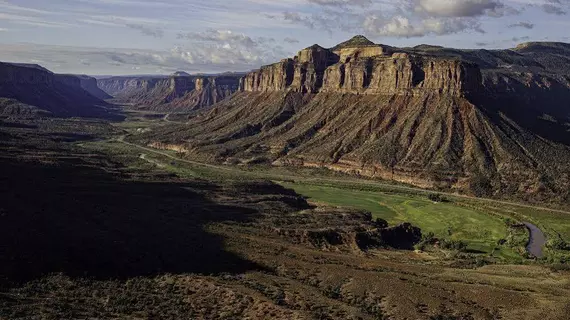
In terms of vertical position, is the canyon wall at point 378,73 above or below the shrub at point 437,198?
above

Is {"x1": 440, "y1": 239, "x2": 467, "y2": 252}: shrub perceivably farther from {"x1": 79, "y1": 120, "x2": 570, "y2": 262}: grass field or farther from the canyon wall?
the canyon wall

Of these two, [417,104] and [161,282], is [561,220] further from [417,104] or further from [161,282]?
[161,282]

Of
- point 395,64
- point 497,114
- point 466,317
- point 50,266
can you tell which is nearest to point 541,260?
point 466,317

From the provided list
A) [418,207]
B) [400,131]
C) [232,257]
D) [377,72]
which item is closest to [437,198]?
[418,207]

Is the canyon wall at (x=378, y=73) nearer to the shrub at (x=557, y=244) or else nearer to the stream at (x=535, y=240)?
the stream at (x=535, y=240)

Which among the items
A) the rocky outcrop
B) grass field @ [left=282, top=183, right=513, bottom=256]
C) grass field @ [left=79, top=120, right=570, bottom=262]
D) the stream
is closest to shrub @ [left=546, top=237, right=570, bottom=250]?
the stream

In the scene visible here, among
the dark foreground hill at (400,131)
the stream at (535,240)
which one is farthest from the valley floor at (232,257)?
the dark foreground hill at (400,131)
